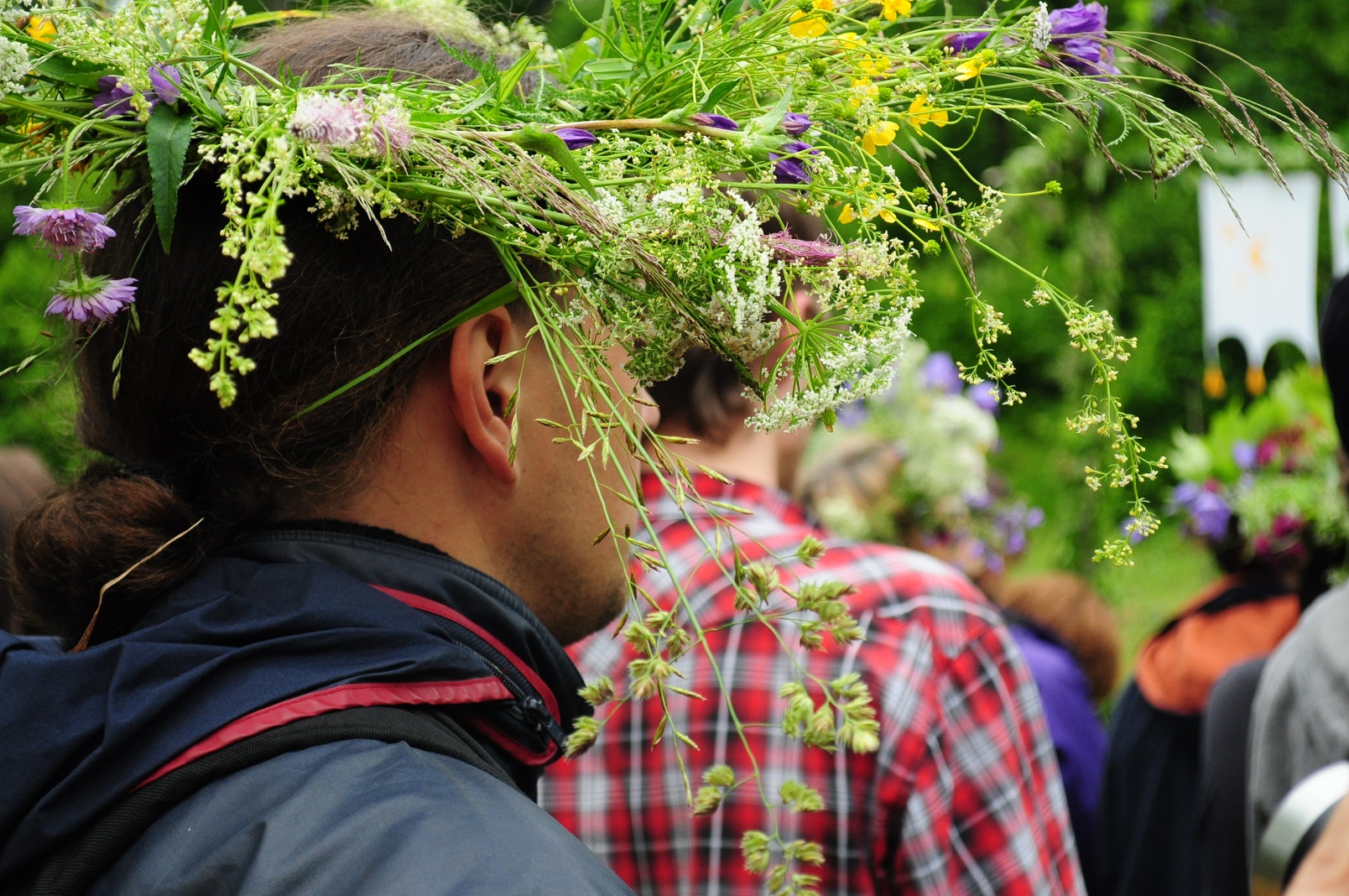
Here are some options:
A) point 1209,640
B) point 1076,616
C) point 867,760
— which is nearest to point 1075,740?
point 1209,640

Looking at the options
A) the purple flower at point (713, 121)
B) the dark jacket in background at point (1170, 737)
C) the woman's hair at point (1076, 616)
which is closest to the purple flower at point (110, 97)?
the purple flower at point (713, 121)

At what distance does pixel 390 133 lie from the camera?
3.61 feet

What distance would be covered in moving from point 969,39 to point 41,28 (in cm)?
99

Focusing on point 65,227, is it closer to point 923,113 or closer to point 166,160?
point 166,160

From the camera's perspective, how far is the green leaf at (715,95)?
1.21m

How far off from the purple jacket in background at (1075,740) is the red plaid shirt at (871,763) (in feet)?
5.13

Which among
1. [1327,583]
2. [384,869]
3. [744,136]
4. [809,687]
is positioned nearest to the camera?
[384,869]

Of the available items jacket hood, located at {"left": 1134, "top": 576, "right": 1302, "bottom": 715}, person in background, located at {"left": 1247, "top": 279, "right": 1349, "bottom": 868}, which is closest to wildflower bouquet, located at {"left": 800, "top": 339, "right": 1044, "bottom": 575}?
jacket hood, located at {"left": 1134, "top": 576, "right": 1302, "bottom": 715}

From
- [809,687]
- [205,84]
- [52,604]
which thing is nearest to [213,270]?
[205,84]

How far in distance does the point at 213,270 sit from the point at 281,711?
1.58 ft

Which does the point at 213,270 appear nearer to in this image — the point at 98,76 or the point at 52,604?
the point at 98,76

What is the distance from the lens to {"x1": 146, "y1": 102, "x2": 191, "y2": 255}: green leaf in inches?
43.1

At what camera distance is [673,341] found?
3.93 feet

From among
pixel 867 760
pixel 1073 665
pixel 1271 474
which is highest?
pixel 867 760
